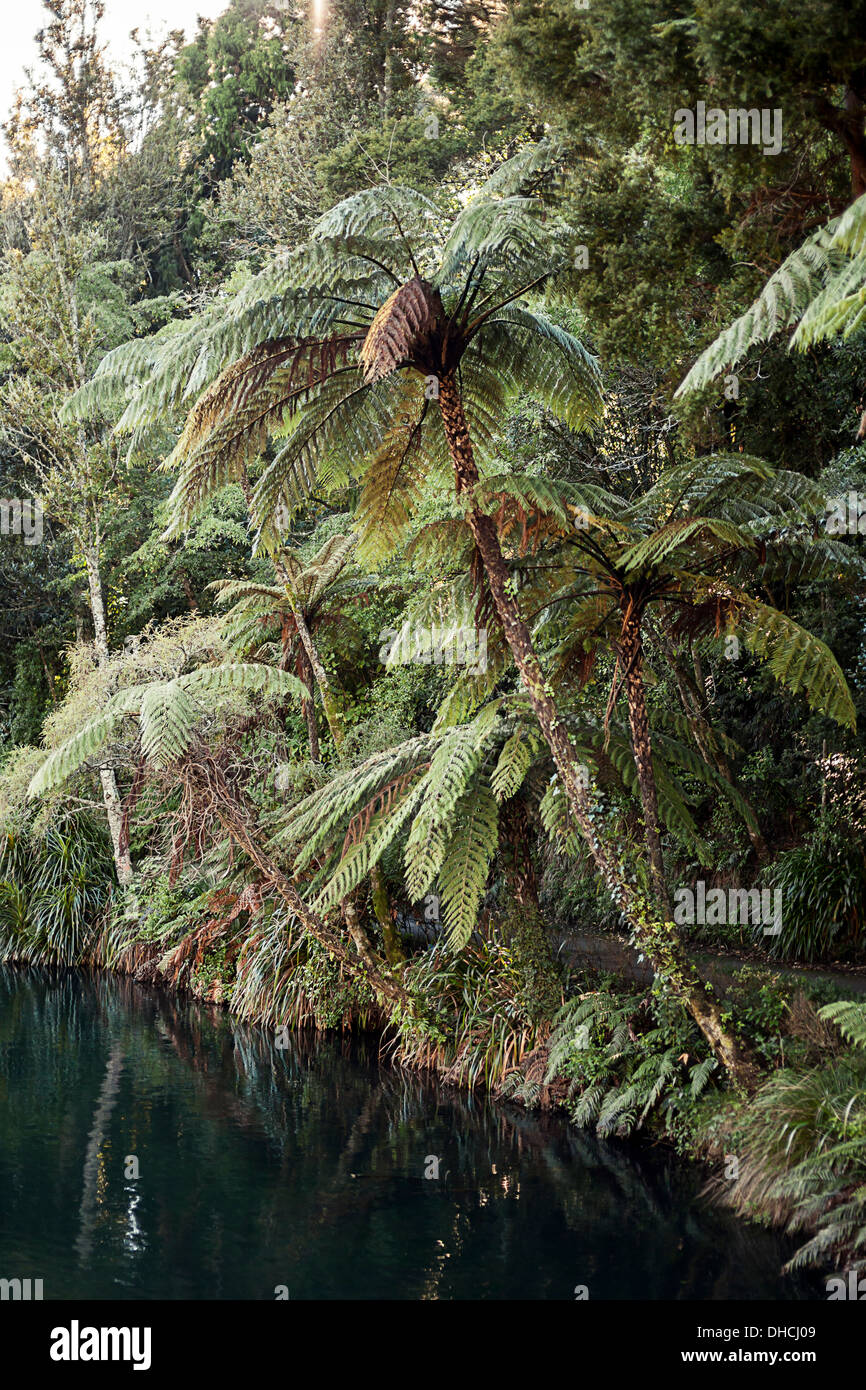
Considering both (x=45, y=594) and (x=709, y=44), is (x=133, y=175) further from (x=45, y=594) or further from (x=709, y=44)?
(x=709, y=44)

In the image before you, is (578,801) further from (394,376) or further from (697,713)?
(697,713)

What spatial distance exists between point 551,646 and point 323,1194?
16.3 feet

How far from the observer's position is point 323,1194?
22.1 ft

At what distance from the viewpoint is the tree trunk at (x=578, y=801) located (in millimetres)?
6539

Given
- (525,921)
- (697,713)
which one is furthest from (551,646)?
(525,921)

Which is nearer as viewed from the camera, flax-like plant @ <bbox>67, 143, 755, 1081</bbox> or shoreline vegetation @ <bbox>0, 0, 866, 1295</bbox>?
shoreline vegetation @ <bbox>0, 0, 866, 1295</bbox>

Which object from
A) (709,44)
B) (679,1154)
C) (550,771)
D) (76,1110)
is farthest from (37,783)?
(709,44)

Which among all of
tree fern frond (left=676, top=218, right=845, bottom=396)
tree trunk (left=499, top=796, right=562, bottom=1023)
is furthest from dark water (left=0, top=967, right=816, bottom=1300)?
tree fern frond (left=676, top=218, right=845, bottom=396)

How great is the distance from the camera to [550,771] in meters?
8.23

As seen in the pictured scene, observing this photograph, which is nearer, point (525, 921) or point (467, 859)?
→ point (467, 859)

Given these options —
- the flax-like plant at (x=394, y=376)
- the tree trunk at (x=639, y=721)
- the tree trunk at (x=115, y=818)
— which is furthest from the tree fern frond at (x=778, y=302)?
the tree trunk at (x=115, y=818)

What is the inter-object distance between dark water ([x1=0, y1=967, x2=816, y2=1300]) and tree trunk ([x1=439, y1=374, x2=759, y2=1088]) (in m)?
0.89

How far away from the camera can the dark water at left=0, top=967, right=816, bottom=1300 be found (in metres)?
5.50

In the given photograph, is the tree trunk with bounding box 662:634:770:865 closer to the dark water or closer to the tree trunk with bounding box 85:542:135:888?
the dark water
